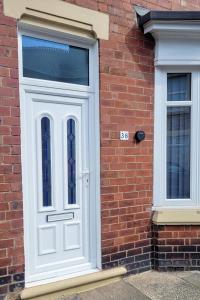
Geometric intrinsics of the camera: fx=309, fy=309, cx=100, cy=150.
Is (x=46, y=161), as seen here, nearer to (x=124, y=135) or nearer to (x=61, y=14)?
(x=124, y=135)

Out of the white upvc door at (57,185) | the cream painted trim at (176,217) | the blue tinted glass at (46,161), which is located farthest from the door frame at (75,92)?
the cream painted trim at (176,217)

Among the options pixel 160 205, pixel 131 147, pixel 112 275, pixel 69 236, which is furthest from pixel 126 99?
pixel 112 275

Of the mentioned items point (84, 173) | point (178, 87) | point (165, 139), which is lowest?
point (84, 173)

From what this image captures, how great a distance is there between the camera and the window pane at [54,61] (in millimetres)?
3342

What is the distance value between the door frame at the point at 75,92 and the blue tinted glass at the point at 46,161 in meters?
0.23

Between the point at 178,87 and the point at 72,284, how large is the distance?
2.77 m

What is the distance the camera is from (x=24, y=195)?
3.28m

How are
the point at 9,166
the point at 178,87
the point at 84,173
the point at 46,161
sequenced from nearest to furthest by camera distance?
the point at 9,166 < the point at 46,161 < the point at 84,173 < the point at 178,87

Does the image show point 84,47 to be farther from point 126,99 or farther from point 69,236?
point 69,236

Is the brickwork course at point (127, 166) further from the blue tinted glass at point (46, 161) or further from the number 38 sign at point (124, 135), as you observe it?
the blue tinted glass at point (46, 161)

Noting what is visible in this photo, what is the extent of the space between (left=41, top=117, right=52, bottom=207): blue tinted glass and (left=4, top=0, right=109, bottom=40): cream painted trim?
1.06 m

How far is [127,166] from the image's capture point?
3.88 meters

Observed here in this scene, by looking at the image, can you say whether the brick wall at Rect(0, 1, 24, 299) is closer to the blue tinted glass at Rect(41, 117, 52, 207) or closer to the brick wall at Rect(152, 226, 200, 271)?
the blue tinted glass at Rect(41, 117, 52, 207)

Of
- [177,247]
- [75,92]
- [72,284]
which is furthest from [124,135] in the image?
[72,284]
